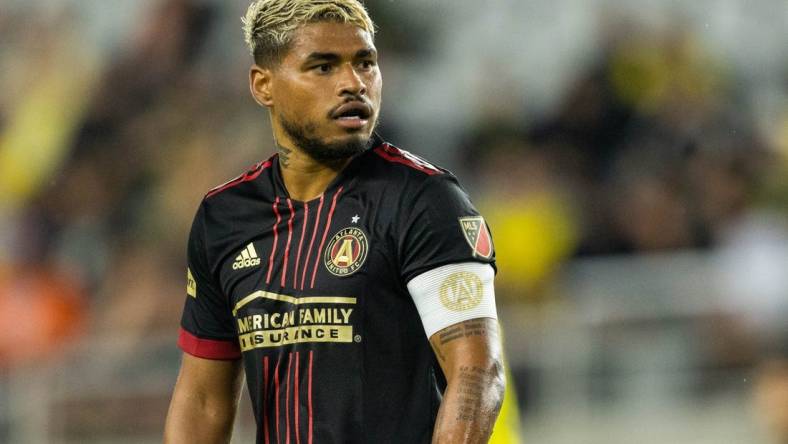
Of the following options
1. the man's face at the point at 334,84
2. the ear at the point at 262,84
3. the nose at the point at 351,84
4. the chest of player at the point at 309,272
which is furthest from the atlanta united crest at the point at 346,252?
the ear at the point at 262,84

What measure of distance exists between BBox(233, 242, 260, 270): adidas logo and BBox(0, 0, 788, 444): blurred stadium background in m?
2.46

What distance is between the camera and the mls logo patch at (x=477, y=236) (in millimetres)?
3293

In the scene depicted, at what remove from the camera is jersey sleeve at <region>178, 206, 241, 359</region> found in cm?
372

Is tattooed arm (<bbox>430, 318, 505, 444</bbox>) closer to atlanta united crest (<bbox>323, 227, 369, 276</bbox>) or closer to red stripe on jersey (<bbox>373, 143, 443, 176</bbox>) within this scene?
atlanta united crest (<bbox>323, 227, 369, 276</bbox>)

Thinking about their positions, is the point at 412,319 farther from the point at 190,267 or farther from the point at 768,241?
the point at 768,241

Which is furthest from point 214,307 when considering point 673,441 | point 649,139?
point 649,139

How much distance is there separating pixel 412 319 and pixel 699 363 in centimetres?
390

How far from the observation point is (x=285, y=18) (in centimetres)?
351

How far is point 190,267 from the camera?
379 centimetres

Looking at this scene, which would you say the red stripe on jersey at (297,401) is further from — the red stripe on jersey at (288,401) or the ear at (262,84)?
the ear at (262,84)

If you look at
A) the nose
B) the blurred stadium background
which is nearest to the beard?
the nose

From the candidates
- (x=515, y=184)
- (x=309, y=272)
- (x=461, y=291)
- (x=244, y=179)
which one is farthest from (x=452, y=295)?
(x=515, y=184)

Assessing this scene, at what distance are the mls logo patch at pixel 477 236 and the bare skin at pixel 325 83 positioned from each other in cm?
35

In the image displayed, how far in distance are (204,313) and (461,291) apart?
830 millimetres
